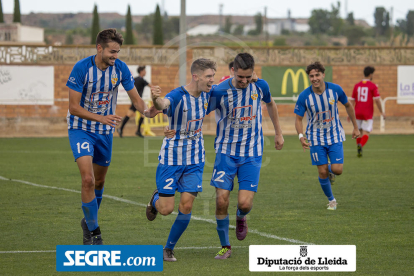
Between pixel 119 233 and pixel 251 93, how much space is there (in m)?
2.11

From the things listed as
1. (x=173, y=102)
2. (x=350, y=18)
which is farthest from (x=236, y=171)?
(x=350, y=18)

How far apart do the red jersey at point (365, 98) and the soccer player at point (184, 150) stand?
10.2 meters

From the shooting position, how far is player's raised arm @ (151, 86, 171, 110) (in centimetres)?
518

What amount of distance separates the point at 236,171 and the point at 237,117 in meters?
0.54

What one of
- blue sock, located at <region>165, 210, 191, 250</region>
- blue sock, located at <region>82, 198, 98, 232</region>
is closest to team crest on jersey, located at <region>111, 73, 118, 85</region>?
blue sock, located at <region>82, 198, 98, 232</region>

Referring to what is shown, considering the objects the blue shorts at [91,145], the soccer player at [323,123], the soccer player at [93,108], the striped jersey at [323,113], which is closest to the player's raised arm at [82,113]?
the soccer player at [93,108]

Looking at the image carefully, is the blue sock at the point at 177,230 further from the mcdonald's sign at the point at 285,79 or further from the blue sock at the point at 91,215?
the mcdonald's sign at the point at 285,79

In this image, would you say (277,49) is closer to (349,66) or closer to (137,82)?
(349,66)

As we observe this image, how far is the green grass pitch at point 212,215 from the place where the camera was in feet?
18.2

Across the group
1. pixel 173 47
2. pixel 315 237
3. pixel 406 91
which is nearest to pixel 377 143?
pixel 406 91

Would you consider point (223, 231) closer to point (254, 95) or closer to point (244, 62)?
point (254, 95)

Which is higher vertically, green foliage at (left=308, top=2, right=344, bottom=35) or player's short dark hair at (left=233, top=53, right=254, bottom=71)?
green foliage at (left=308, top=2, right=344, bottom=35)

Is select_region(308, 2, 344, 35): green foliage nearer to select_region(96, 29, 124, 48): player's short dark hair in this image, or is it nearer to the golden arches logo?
the golden arches logo

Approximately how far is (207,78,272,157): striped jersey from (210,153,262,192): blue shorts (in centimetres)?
6
